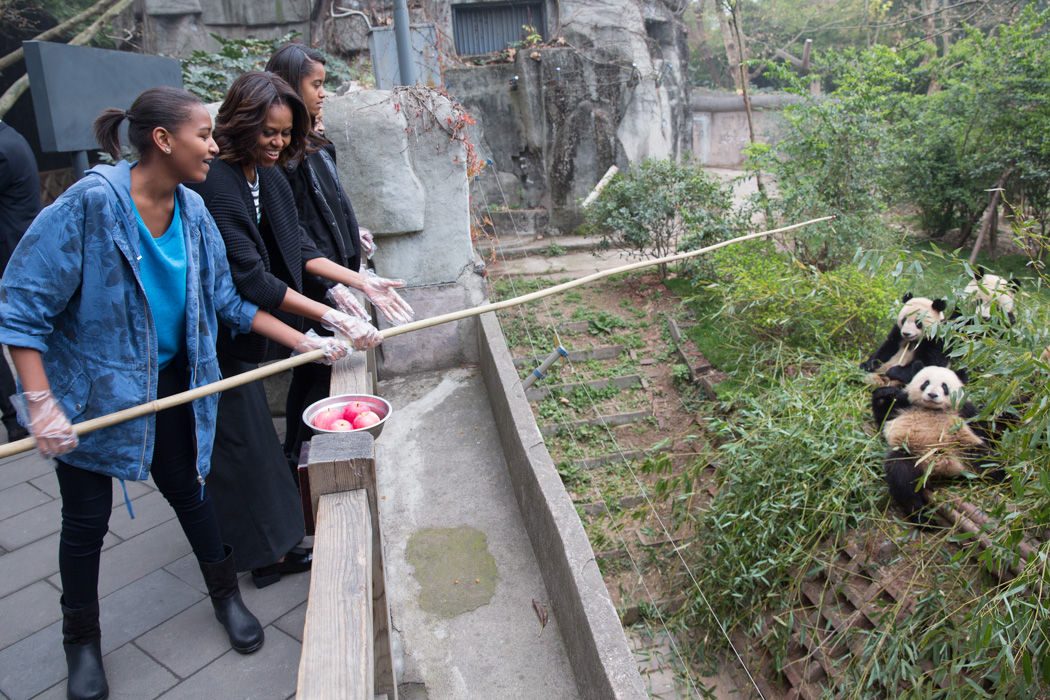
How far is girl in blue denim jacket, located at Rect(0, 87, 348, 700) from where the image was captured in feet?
5.93

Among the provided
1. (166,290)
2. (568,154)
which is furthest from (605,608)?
(568,154)

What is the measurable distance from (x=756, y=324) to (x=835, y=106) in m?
2.18

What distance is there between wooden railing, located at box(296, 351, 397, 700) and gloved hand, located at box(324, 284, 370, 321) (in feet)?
2.85

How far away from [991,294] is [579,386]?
3097mm

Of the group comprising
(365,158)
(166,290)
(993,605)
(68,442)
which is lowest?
(993,605)

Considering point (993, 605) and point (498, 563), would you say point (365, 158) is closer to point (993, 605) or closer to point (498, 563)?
point (498, 563)

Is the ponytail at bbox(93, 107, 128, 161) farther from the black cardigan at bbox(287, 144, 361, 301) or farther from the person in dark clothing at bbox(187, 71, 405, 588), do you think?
the black cardigan at bbox(287, 144, 361, 301)

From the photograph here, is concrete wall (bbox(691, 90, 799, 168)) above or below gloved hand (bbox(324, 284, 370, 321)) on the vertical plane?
above

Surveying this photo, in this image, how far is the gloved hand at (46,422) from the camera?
5.86 feet

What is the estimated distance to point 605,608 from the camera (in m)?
2.54

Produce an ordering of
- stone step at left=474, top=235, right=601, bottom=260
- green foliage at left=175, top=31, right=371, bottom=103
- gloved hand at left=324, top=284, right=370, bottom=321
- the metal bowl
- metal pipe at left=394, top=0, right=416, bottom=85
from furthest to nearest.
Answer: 1. stone step at left=474, top=235, right=601, bottom=260
2. green foliage at left=175, top=31, right=371, bottom=103
3. metal pipe at left=394, top=0, right=416, bottom=85
4. gloved hand at left=324, top=284, right=370, bottom=321
5. the metal bowl

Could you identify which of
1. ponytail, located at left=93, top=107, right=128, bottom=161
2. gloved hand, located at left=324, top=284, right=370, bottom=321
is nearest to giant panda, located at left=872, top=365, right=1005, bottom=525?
gloved hand, located at left=324, top=284, right=370, bottom=321

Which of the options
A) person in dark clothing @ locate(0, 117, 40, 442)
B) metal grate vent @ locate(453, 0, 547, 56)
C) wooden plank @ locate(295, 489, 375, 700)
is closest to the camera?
wooden plank @ locate(295, 489, 375, 700)

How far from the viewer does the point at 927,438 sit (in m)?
2.95
